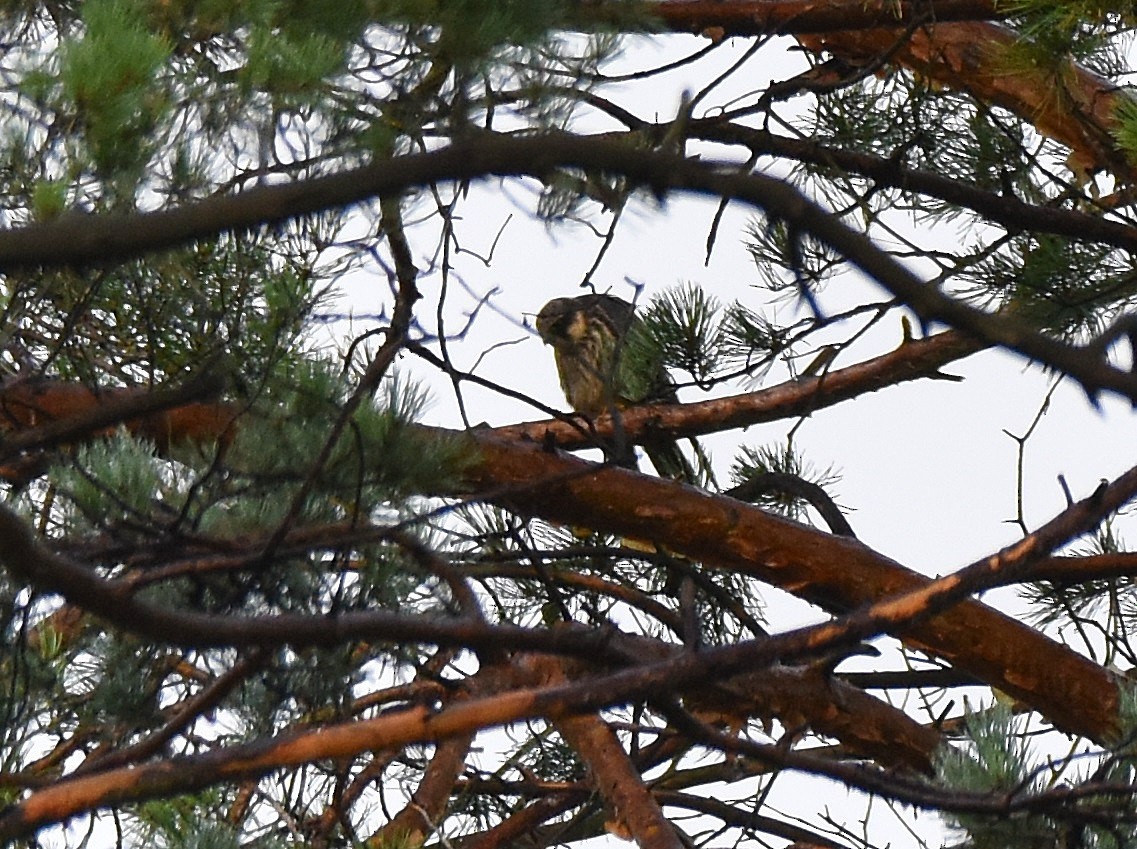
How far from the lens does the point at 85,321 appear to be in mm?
2205

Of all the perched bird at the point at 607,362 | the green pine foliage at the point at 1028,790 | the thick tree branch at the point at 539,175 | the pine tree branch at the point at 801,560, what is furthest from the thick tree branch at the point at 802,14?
the thick tree branch at the point at 539,175

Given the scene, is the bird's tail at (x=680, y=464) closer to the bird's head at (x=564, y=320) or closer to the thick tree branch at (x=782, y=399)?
the thick tree branch at (x=782, y=399)

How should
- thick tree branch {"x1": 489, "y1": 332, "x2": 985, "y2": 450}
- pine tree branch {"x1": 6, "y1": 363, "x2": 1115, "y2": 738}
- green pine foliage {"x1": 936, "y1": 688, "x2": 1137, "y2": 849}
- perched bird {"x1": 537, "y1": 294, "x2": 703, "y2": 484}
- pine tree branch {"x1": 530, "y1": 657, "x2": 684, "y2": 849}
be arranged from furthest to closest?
perched bird {"x1": 537, "y1": 294, "x2": 703, "y2": 484}, thick tree branch {"x1": 489, "y1": 332, "x2": 985, "y2": 450}, pine tree branch {"x1": 6, "y1": 363, "x2": 1115, "y2": 738}, pine tree branch {"x1": 530, "y1": 657, "x2": 684, "y2": 849}, green pine foliage {"x1": 936, "y1": 688, "x2": 1137, "y2": 849}

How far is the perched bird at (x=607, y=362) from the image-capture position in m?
3.23

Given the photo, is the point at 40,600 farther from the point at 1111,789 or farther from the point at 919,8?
the point at 919,8

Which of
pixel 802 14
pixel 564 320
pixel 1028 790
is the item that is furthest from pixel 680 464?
pixel 1028 790

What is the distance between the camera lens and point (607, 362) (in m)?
3.78

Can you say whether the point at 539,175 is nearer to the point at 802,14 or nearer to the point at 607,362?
the point at 802,14

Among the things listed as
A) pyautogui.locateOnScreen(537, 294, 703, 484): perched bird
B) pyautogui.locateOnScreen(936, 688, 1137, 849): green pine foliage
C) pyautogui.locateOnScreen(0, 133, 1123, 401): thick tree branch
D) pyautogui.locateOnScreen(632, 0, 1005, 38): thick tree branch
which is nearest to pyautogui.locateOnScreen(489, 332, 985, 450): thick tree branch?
pyautogui.locateOnScreen(537, 294, 703, 484): perched bird

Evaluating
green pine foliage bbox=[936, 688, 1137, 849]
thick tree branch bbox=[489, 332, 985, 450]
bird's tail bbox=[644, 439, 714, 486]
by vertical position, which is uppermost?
bird's tail bbox=[644, 439, 714, 486]

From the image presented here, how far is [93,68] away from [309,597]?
59 centimetres

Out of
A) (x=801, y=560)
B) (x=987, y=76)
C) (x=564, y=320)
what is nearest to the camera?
(x=801, y=560)

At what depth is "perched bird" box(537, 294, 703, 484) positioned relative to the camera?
323cm

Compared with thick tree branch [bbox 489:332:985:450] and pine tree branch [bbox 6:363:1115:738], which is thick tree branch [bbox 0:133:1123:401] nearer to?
pine tree branch [bbox 6:363:1115:738]
